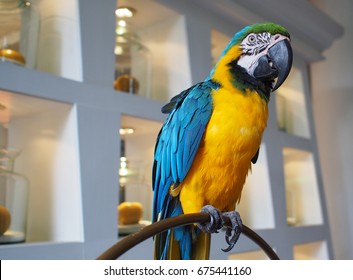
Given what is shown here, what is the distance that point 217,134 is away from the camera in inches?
16.8

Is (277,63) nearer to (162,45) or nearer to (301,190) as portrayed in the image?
(162,45)

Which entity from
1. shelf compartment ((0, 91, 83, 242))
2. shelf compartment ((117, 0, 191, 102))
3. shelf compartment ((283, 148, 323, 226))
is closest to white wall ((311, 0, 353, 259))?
shelf compartment ((283, 148, 323, 226))

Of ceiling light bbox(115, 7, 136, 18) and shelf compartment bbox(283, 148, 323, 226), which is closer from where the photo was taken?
ceiling light bbox(115, 7, 136, 18)

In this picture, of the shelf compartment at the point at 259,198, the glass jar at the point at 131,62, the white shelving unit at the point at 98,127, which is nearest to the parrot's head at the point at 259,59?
the white shelving unit at the point at 98,127

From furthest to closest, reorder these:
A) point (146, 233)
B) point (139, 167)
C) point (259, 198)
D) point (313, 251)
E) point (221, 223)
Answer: point (313, 251)
point (259, 198)
point (139, 167)
point (221, 223)
point (146, 233)

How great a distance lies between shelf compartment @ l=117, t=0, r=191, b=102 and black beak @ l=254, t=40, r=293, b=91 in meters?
0.49

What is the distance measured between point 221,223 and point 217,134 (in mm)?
96

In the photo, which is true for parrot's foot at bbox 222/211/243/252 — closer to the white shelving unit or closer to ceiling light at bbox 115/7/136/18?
the white shelving unit

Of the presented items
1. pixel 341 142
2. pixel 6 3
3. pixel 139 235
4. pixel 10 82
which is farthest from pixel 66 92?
pixel 341 142

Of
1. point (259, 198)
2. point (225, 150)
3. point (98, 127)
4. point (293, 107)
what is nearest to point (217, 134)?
point (225, 150)

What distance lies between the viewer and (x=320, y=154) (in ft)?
4.65

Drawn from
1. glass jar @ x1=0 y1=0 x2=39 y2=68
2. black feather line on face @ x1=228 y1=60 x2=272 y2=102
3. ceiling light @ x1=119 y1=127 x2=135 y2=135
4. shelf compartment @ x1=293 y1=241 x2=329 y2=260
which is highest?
glass jar @ x1=0 y1=0 x2=39 y2=68

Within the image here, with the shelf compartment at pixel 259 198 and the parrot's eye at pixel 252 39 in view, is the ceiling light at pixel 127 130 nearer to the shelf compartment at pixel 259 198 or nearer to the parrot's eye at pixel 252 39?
the shelf compartment at pixel 259 198

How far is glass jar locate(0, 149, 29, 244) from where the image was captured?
2.06 ft
